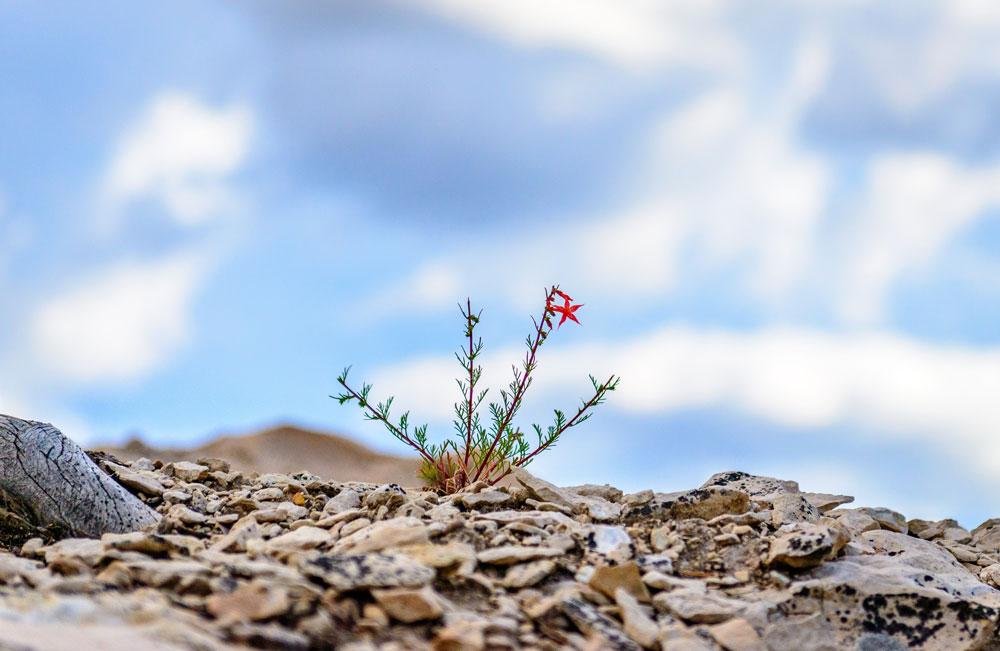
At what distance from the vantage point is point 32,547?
456 cm

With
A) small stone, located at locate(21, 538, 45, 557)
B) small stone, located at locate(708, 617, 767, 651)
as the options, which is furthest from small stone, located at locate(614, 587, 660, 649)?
small stone, located at locate(21, 538, 45, 557)

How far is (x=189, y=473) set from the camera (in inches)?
255

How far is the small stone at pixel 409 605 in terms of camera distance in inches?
117

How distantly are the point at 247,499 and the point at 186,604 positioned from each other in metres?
2.57

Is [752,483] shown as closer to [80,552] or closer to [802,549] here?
[802,549]

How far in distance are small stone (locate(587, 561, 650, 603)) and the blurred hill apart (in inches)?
240

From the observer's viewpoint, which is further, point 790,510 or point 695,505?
point 790,510

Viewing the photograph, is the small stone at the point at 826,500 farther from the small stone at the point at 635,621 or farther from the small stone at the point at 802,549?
the small stone at the point at 635,621

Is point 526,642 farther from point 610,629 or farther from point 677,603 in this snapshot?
point 677,603

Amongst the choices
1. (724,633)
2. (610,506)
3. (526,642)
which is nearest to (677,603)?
(724,633)

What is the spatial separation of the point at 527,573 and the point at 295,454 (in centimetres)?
736

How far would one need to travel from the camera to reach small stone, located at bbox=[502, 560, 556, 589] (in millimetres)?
3510

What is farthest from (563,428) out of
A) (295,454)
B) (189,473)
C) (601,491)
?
(295,454)

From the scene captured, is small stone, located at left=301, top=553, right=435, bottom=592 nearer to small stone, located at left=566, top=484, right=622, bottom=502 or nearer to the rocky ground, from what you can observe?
the rocky ground
